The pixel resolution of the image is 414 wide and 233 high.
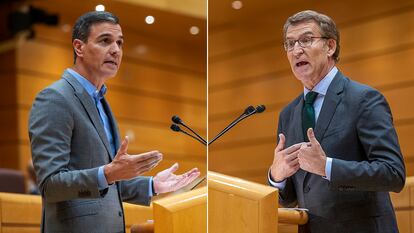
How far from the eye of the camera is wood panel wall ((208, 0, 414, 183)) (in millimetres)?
1741

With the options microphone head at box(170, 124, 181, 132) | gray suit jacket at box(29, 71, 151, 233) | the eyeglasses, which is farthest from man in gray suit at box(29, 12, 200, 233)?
the eyeglasses

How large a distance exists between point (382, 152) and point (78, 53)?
85 cm

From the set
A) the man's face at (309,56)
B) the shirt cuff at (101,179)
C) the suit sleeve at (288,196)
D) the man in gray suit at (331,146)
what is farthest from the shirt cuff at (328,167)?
the shirt cuff at (101,179)

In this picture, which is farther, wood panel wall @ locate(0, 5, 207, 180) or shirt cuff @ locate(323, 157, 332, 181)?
wood panel wall @ locate(0, 5, 207, 180)

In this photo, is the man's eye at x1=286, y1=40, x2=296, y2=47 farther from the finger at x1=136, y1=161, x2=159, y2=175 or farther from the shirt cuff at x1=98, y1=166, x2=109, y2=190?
the shirt cuff at x1=98, y1=166, x2=109, y2=190

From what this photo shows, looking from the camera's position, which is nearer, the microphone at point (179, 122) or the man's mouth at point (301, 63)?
the man's mouth at point (301, 63)

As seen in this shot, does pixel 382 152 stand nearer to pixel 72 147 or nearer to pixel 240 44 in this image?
pixel 240 44

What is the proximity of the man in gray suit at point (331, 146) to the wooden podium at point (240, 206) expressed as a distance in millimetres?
62

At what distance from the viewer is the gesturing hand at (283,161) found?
1774mm

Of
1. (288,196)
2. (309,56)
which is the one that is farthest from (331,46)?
(288,196)

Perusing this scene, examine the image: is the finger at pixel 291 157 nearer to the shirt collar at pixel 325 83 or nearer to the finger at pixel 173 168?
the shirt collar at pixel 325 83

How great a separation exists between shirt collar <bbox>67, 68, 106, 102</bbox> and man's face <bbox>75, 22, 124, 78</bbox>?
0.03m

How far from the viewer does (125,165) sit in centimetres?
174

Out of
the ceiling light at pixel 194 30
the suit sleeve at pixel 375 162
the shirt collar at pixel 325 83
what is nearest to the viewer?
the suit sleeve at pixel 375 162
